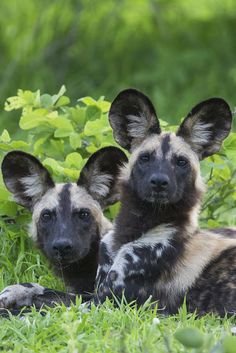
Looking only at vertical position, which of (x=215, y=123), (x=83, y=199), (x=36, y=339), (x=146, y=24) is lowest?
(x=36, y=339)

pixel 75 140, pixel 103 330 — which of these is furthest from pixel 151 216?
pixel 75 140

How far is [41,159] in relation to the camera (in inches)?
261

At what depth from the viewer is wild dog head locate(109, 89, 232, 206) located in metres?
5.28

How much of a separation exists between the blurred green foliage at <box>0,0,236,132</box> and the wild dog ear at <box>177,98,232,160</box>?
6198mm

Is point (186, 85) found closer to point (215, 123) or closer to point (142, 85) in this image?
point (142, 85)

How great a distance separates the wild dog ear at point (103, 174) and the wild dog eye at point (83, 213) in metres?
0.20

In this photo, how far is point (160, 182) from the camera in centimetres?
520

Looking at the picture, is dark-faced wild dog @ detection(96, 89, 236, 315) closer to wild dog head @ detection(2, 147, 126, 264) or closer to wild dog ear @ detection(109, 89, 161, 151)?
wild dog ear @ detection(109, 89, 161, 151)

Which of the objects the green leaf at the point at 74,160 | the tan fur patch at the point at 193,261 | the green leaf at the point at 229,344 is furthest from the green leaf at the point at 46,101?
the green leaf at the point at 229,344

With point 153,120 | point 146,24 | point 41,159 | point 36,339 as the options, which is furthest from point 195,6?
point 36,339

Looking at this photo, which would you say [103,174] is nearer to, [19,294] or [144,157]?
[144,157]

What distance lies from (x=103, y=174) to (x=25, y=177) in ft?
1.56

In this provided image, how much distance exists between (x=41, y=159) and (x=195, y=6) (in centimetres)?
677

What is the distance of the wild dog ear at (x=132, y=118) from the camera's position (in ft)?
18.3
